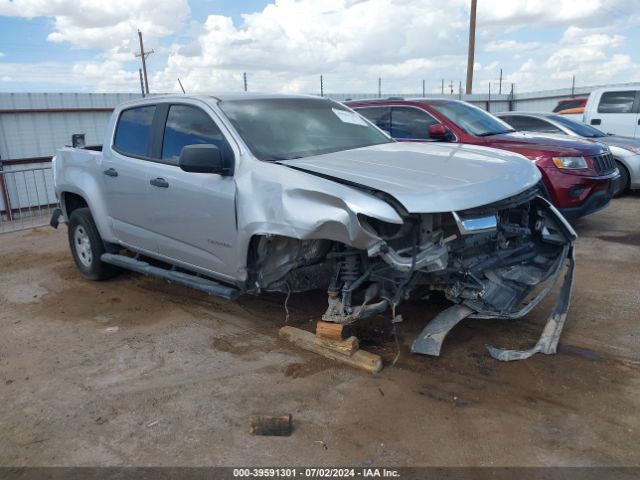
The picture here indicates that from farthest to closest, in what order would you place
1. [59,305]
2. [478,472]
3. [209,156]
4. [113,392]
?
1. [59,305]
2. [209,156]
3. [113,392]
4. [478,472]

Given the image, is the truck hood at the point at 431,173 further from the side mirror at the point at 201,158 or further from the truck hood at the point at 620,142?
the truck hood at the point at 620,142

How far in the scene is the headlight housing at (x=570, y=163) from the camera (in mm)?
7059

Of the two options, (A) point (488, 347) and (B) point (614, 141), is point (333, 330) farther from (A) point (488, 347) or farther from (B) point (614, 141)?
(B) point (614, 141)

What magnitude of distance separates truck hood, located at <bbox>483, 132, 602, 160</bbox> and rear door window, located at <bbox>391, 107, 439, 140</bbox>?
→ 85 centimetres

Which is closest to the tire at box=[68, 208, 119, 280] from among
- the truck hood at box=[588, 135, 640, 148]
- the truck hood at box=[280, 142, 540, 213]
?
the truck hood at box=[280, 142, 540, 213]

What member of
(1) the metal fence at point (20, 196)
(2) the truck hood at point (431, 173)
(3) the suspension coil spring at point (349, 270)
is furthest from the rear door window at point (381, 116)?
(1) the metal fence at point (20, 196)

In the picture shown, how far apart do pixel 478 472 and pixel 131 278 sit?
467 centimetres

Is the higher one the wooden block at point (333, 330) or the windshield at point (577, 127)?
the windshield at point (577, 127)

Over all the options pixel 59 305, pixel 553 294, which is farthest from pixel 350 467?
pixel 59 305

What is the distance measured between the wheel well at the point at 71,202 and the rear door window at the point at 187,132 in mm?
1895

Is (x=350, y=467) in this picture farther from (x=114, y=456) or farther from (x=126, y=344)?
(x=126, y=344)

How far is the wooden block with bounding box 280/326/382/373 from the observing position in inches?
151

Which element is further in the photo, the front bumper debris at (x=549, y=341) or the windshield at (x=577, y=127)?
the windshield at (x=577, y=127)

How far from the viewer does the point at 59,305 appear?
18.4 feet
